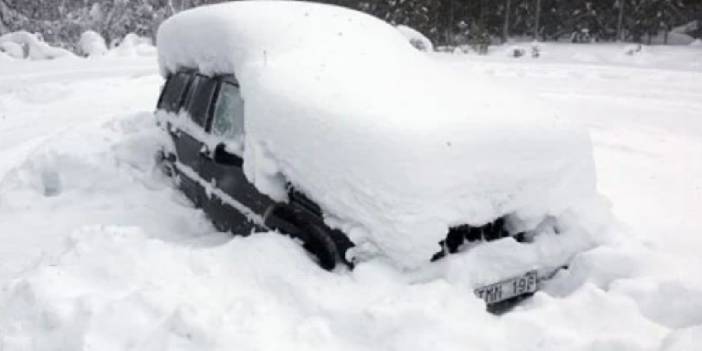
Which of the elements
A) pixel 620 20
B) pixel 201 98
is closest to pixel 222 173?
pixel 201 98

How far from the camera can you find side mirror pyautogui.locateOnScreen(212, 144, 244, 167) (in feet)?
15.3

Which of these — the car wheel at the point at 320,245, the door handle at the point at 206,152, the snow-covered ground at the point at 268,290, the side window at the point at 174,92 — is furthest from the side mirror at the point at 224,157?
the side window at the point at 174,92

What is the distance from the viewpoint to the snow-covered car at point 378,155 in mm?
3621

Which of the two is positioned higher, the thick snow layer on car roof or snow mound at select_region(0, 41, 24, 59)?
the thick snow layer on car roof

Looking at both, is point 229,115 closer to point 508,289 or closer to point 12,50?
point 508,289

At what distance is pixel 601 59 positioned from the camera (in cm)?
2042

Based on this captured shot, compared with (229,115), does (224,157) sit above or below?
below

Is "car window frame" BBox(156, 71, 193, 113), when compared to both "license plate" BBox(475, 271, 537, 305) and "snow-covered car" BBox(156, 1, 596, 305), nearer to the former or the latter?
"snow-covered car" BBox(156, 1, 596, 305)

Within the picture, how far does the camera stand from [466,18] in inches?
1404

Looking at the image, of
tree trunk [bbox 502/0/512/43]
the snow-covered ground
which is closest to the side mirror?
the snow-covered ground

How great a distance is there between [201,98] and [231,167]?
3.19 feet

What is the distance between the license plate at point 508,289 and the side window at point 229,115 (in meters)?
2.05

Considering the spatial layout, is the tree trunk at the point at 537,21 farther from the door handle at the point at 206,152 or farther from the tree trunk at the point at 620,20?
the door handle at the point at 206,152

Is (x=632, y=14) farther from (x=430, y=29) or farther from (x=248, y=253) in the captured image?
(x=248, y=253)
